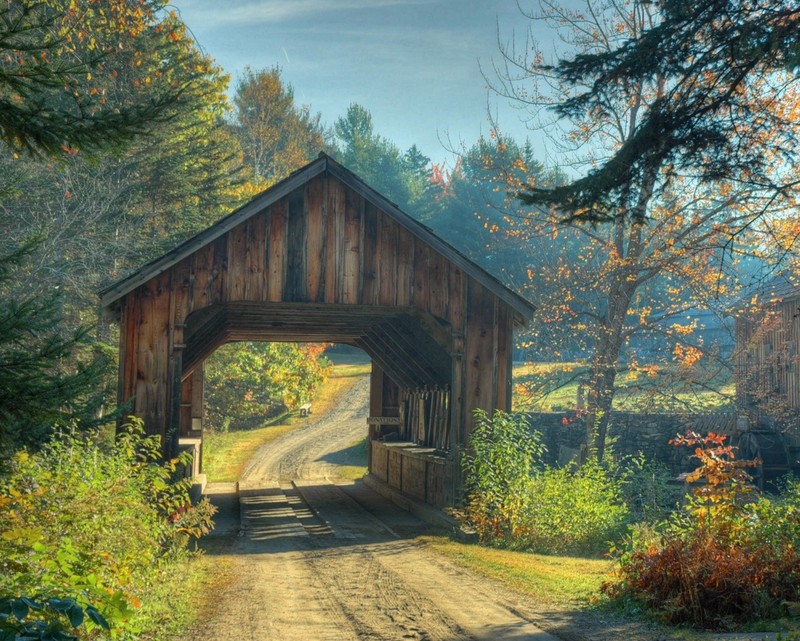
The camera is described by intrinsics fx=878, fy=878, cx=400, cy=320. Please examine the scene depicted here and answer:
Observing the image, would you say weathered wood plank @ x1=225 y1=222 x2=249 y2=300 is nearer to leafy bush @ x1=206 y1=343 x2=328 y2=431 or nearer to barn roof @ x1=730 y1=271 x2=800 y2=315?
barn roof @ x1=730 y1=271 x2=800 y2=315

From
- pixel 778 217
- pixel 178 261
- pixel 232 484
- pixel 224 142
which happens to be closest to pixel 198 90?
pixel 224 142

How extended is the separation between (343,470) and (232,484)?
5.75 meters

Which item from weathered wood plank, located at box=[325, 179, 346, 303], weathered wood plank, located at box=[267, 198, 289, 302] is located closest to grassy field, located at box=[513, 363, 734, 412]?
weathered wood plank, located at box=[325, 179, 346, 303]

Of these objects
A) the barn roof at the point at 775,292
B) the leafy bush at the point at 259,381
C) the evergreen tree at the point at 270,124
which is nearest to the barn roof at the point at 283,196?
the barn roof at the point at 775,292


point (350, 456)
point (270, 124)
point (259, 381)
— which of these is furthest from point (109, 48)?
point (270, 124)

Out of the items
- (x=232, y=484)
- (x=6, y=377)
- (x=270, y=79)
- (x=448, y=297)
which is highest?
(x=270, y=79)

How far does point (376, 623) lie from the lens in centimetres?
826

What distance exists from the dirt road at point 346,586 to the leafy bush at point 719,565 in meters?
1.06

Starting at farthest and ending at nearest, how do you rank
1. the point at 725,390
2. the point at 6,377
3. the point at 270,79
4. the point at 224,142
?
the point at 270,79 < the point at 725,390 < the point at 224,142 < the point at 6,377

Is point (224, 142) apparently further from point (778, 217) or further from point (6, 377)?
point (6, 377)

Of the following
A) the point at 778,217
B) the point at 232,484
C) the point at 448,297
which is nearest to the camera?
the point at 448,297

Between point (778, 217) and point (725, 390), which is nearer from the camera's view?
point (778, 217)

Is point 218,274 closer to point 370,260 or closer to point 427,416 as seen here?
point 370,260

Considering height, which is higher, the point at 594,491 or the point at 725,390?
the point at 725,390
